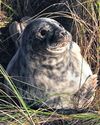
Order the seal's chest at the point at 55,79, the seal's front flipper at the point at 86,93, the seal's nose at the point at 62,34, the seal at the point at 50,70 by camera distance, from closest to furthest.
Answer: the seal's nose at the point at 62,34 → the seal at the point at 50,70 → the seal's chest at the point at 55,79 → the seal's front flipper at the point at 86,93

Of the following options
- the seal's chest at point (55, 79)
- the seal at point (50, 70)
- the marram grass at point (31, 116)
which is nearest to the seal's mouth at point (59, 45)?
the seal at point (50, 70)

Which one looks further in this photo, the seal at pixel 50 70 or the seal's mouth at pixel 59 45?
the seal at pixel 50 70

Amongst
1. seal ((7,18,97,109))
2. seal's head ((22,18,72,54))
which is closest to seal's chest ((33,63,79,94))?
seal ((7,18,97,109))

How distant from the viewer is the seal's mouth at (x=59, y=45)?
3258 millimetres

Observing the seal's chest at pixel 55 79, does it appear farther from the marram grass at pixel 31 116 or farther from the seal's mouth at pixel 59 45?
the marram grass at pixel 31 116

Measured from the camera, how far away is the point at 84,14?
13.5ft

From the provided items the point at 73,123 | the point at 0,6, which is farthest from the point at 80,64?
the point at 0,6

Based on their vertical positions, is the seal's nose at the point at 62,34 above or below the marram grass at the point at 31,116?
above

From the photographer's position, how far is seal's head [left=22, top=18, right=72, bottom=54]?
10.8 ft

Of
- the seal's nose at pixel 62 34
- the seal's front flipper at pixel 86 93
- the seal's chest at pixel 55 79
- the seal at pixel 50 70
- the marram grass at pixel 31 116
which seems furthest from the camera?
the seal's front flipper at pixel 86 93

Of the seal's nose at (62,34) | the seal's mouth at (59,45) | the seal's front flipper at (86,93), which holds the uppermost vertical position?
the seal's nose at (62,34)

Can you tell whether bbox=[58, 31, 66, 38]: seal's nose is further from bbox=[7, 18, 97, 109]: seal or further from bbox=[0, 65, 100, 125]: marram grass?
bbox=[0, 65, 100, 125]: marram grass

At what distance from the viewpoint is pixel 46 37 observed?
336 centimetres

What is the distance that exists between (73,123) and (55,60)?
0.50m
